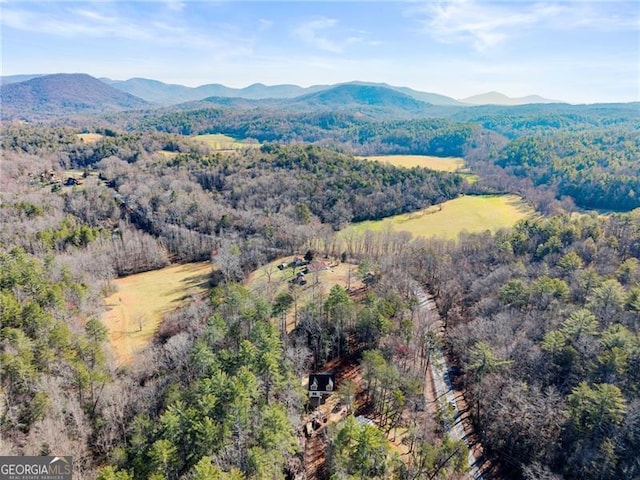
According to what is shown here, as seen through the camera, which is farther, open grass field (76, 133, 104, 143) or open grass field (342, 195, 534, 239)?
open grass field (76, 133, 104, 143)

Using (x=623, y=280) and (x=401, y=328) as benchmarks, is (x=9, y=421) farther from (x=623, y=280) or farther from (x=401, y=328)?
(x=623, y=280)

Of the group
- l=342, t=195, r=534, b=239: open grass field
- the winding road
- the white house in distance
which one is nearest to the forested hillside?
the winding road

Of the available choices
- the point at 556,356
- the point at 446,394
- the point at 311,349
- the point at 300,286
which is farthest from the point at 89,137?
the point at 556,356

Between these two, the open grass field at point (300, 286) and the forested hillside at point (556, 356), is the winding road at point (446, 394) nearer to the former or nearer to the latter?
the forested hillside at point (556, 356)

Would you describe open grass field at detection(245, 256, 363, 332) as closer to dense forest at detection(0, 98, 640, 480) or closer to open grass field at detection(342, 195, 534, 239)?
dense forest at detection(0, 98, 640, 480)

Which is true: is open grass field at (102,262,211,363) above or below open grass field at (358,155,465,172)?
below

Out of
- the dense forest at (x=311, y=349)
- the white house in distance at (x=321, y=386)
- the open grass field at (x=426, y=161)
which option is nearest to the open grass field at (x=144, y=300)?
the dense forest at (x=311, y=349)

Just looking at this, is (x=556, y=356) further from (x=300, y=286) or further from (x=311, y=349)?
(x=300, y=286)
